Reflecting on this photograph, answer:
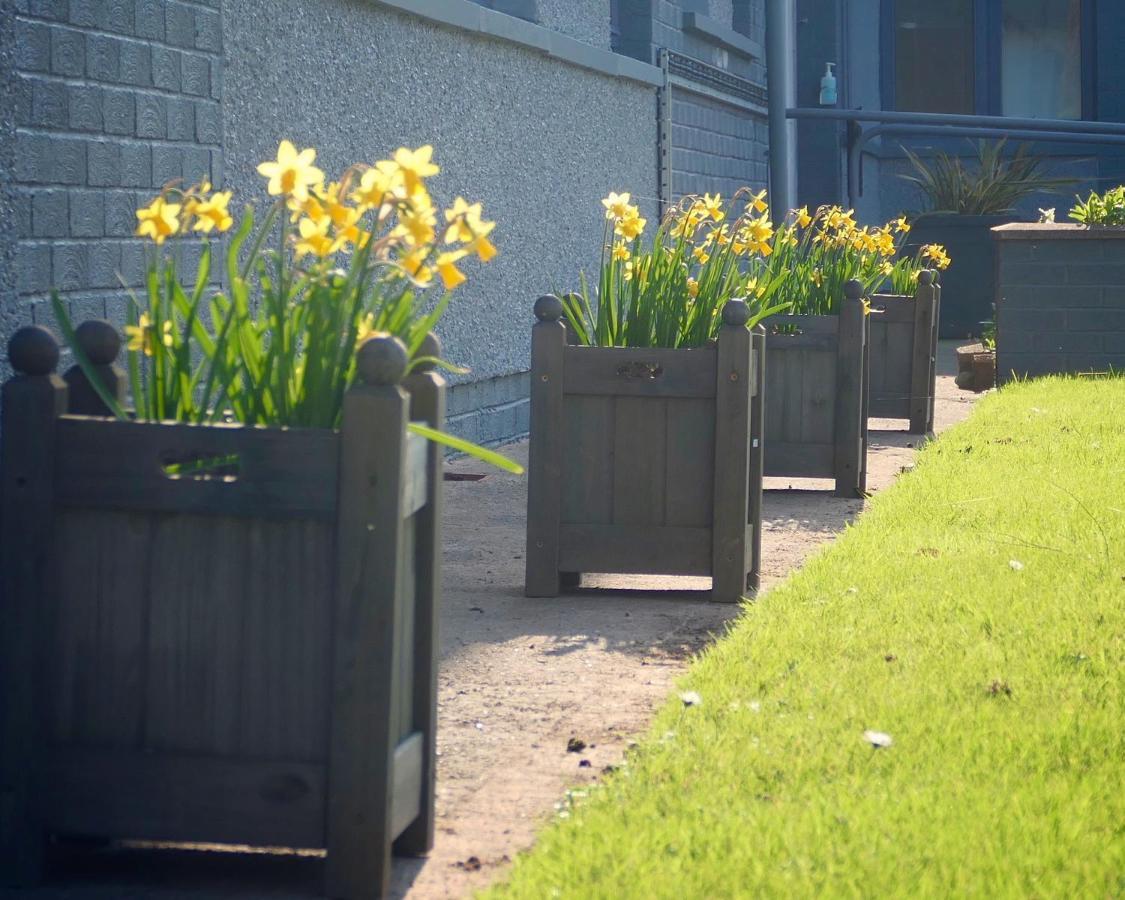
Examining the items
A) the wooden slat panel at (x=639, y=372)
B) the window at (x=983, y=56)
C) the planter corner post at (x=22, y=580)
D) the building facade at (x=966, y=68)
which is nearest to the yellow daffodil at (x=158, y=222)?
the planter corner post at (x=22, y=580)

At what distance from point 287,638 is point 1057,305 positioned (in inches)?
436

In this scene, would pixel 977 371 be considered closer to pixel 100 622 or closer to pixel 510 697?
pixel 510 697

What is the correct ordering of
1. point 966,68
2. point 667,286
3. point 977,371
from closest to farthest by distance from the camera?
1. point 667,286
2. point 977,371
3. point 966,68

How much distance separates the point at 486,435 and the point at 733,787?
6.00 meters

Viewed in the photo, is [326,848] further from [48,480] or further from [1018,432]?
[1018,432]

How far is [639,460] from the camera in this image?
5438mm

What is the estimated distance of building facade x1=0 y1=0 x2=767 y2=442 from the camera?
16.7 feet

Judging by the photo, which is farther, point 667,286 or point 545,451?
point 667,286

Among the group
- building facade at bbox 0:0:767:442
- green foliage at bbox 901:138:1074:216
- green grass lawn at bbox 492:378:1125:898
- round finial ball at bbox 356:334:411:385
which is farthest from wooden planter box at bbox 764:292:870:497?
green foliage at bbox 901:138:1074:216

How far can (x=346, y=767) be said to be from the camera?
9.36 ft

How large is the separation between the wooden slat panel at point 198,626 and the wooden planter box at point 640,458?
8.21ft

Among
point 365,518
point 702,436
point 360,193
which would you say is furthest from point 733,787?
point 702,436

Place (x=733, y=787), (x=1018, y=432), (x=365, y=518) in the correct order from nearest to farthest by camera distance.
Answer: (x=365, y=518) → (x=733, y=787) → (x=1018, y=432)

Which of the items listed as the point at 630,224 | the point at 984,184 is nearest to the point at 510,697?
the point at 630,224
